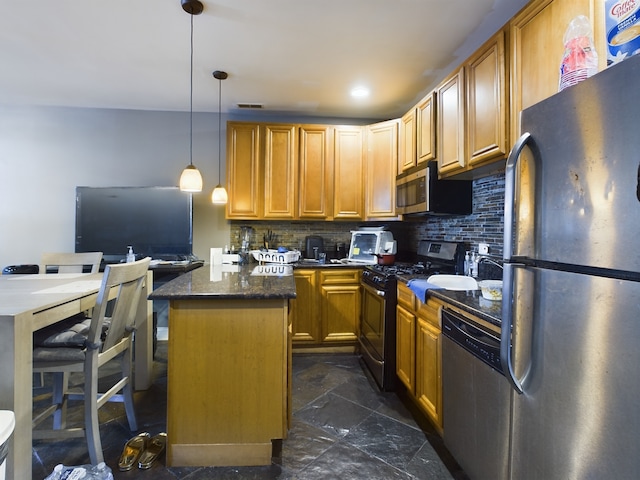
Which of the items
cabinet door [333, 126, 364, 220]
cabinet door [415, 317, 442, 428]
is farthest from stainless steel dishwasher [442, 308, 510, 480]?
cabinet door [333, 126, 364, 220]

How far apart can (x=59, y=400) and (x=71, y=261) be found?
46.7 inches

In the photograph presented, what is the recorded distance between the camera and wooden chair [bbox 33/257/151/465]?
1.49 m

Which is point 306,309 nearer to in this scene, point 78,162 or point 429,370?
point 429,370

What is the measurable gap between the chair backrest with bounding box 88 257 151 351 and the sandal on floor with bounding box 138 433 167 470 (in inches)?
22.5

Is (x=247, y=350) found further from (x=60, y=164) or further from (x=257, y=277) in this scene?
(x=60, y=164)

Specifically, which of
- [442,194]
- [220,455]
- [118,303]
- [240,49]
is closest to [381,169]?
[442,194]

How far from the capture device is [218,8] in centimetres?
193

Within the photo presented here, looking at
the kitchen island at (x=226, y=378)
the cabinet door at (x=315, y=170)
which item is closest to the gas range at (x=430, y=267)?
the cabinet door at (x=315, y=170)

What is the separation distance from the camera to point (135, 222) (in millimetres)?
3279

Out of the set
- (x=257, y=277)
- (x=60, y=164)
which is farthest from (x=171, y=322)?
(x=60, y=164)

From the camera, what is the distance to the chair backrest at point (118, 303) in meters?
1.49

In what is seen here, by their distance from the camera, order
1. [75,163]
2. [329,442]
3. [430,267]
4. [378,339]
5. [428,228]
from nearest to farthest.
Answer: [329,442] → [378,339] → [430,267] → [428,228] → [75,163]

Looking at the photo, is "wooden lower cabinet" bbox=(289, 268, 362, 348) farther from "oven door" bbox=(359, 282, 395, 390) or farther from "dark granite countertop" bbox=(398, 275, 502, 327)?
"dark granite countertop" bbox=(398, 275, 502, 327)

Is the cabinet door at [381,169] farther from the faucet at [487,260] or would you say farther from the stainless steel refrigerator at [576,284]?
the stainless steel refrigerator at [576,284]
